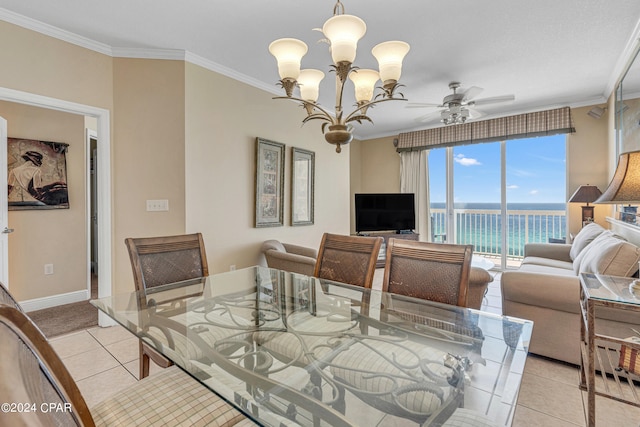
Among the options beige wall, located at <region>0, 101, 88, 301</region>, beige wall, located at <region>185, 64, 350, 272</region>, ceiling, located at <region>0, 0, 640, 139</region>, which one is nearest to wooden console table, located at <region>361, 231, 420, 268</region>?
beige wall, located at <region>185, 64, 350, 272</region>

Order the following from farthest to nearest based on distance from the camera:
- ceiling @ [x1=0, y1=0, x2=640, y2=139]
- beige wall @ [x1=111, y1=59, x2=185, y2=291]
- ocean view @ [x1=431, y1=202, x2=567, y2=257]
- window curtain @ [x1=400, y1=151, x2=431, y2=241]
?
window curtain @ [x1=400, y1=151, x2=431, y2=241] < ocean view @ [x1=431, y1=202, x2=567, y2=257] < beige wall @ [x1=111, y1=59, x2=185, y2=291] < ceiling @ [x1=0, y1=0, x2=640, y2=139]

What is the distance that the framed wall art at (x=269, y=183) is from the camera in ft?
11.8

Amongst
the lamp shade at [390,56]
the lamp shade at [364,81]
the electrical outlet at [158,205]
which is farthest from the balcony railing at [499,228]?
the electrical outlet at [158,205]

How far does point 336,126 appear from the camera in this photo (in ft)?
6.04

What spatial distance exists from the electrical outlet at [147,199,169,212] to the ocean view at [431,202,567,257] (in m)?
4.63

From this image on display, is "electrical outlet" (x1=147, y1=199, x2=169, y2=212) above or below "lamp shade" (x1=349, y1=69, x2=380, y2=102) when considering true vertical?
below

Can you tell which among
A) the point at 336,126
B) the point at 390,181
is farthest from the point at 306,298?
the point at 390,181

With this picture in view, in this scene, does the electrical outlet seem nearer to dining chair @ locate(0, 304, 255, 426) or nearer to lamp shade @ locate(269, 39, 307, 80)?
lamp shade @ locate(269, 39, 307, 80)

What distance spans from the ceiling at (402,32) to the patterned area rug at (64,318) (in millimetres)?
2564

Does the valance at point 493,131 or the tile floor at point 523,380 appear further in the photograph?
the valance at point 493,131

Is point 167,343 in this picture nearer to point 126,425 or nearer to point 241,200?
point 126,425

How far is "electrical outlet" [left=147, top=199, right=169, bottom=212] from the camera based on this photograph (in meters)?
2.92

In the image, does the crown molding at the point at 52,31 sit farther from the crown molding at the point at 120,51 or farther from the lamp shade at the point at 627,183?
the lamp shade at the point at 627,183

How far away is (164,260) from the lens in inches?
78.6
